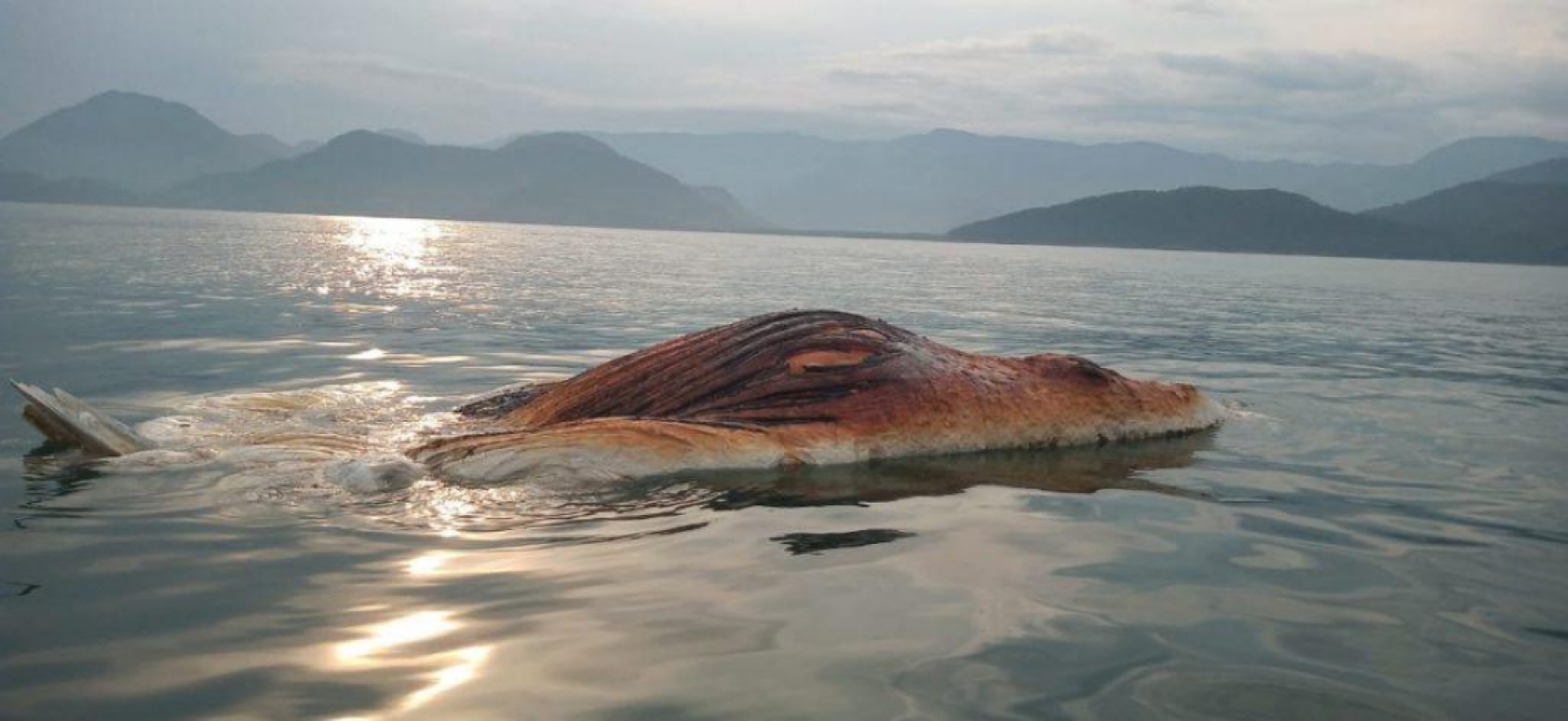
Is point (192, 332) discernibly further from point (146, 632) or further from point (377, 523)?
point (146, 632)

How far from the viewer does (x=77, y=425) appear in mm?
8531

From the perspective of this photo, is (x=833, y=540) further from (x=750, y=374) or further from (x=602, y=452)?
(x=750, y=374)

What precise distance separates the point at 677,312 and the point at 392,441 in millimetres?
18863

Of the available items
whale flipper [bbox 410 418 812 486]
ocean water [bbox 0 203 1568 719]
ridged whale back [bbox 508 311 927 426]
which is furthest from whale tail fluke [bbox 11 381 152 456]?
ridged whale back [bbox 508 311 927 426]

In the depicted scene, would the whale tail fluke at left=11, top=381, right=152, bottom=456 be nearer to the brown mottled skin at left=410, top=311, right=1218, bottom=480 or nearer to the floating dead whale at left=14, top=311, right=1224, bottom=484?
the floating dead whale at left=14, top=311, right=1224, bottom=484

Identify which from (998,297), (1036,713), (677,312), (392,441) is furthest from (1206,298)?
(1036,713)

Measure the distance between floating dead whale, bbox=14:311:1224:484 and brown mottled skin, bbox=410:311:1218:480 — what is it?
1 centimetres

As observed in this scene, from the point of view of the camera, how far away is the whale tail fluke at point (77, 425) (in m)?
8.51

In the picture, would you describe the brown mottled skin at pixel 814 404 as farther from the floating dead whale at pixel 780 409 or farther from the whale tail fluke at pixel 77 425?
the whale tail fluke at pixel 77 425

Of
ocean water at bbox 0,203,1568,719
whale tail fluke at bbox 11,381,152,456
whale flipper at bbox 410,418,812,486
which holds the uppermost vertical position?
whale tail fluke at bbox 11,381,152,456

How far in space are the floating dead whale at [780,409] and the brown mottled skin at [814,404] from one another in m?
0.01

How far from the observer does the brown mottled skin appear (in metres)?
8.77

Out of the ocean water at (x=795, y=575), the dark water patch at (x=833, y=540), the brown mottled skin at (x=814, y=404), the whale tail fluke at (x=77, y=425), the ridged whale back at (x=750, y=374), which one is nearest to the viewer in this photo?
the ocean water at (x=795, y=575)

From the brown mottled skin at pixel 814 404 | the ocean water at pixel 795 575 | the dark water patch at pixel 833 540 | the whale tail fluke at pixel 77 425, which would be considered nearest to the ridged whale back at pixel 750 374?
the brown mottled skin at pixel 814 404
